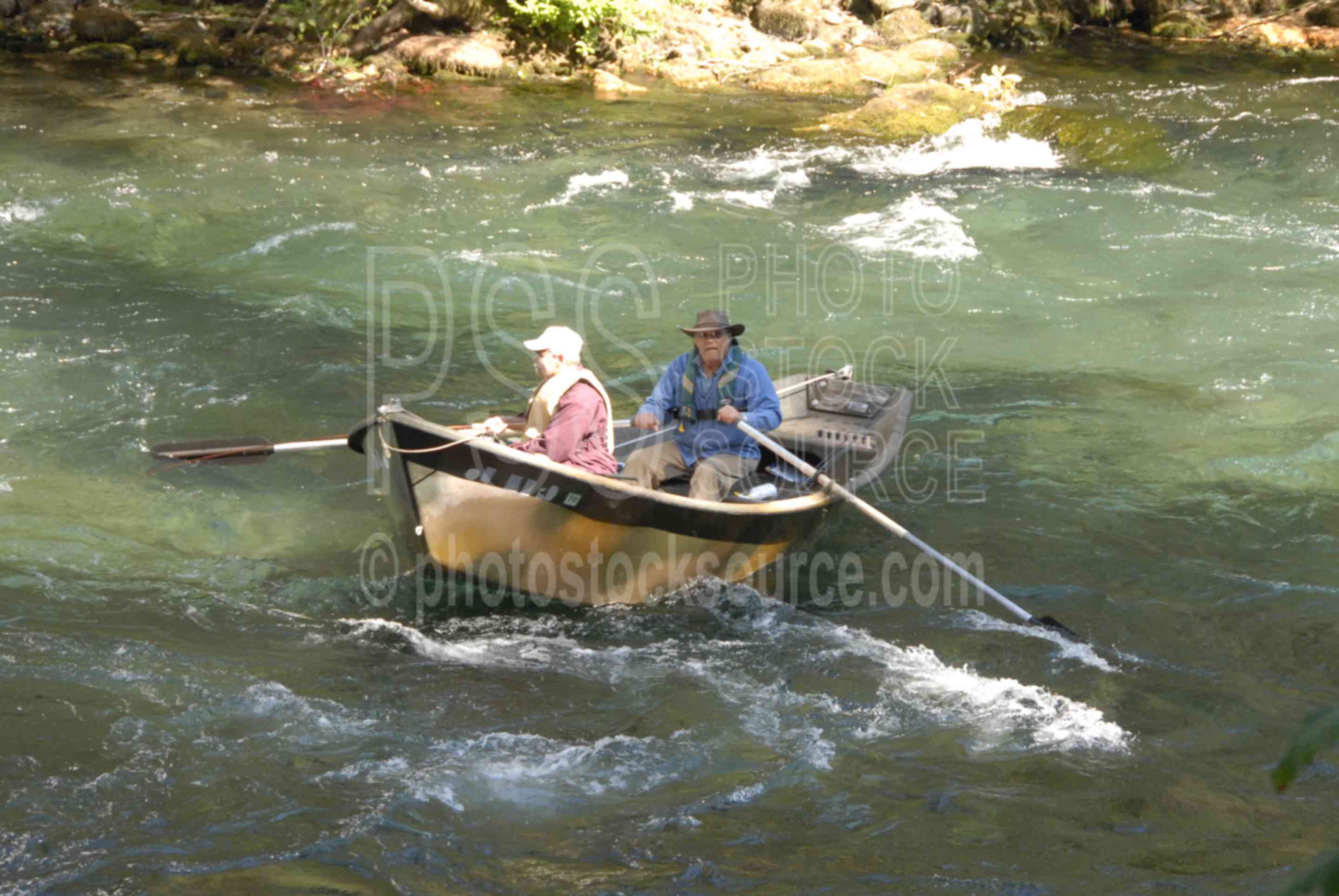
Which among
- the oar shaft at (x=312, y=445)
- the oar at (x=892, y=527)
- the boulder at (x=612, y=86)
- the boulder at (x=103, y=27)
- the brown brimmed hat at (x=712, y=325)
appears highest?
the boulder at (x=103, y=27)

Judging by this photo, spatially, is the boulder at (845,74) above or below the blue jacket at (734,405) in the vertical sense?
above

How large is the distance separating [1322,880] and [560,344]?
17.7 feet

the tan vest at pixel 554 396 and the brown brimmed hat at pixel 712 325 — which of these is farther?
the brown brimmed hat at pixel 712 325

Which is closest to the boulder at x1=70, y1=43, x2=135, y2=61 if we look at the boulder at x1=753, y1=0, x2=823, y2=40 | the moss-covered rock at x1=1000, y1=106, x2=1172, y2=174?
the boulder at x1=753, y1=0, x2=823, y2=40

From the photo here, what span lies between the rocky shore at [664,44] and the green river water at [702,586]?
2.03 metres

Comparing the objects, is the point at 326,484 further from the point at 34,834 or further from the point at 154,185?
the point at 154,185

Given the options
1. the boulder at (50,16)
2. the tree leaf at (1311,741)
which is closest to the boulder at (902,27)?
the boulder at (50,16)

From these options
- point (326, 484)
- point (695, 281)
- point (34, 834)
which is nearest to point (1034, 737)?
point (34, 834)

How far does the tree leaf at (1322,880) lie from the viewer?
1.22 metres

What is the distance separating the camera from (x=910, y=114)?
16547 millimetres

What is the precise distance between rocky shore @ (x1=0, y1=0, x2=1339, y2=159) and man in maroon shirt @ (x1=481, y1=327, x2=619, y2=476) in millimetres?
10633

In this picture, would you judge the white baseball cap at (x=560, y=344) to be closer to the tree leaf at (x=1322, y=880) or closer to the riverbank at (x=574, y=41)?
the tree leaf at (x=1322, y=880)

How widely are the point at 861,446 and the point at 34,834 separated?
496 cm

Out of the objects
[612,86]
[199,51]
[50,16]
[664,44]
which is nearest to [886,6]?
[664,44]
